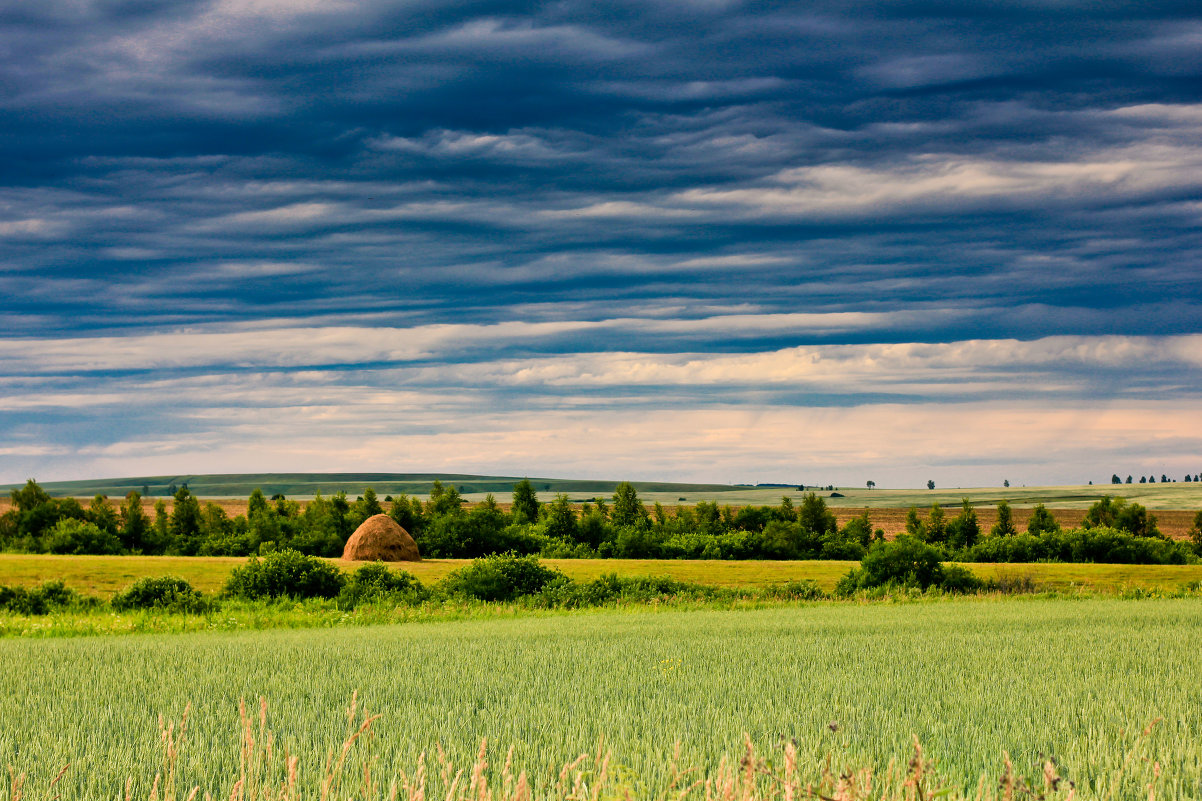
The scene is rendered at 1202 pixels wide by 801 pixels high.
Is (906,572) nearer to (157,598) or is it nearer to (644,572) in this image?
(644,572)

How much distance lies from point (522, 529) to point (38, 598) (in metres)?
29.4

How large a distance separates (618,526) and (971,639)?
46636 mm

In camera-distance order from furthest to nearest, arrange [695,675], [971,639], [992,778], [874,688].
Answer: [971,639]
[695,675]
[874,688]
[992,778]

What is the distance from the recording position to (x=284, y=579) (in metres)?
36.8

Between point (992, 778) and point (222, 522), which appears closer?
point (992, 778)

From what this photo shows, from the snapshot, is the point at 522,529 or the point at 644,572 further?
the point at 522,529

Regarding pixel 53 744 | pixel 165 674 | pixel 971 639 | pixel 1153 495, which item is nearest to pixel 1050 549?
pixel 971 639

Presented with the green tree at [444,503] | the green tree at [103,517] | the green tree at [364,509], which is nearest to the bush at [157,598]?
the green tree at [364,509]

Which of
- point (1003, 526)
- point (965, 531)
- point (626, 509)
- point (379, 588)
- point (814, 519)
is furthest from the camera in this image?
point (626, 509)

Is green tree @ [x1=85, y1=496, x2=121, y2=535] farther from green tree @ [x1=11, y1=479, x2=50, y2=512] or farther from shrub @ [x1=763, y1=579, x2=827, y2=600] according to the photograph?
shrub @ [x1=763, y1=579, x2=827, y2=600]

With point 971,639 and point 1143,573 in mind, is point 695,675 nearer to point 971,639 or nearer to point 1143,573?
point 971,639

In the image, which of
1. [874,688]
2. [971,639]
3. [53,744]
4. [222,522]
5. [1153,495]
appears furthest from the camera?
[1153,495]

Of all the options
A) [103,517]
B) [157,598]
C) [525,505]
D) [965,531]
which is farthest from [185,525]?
[965,531]

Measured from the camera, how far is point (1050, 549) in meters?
57.2
